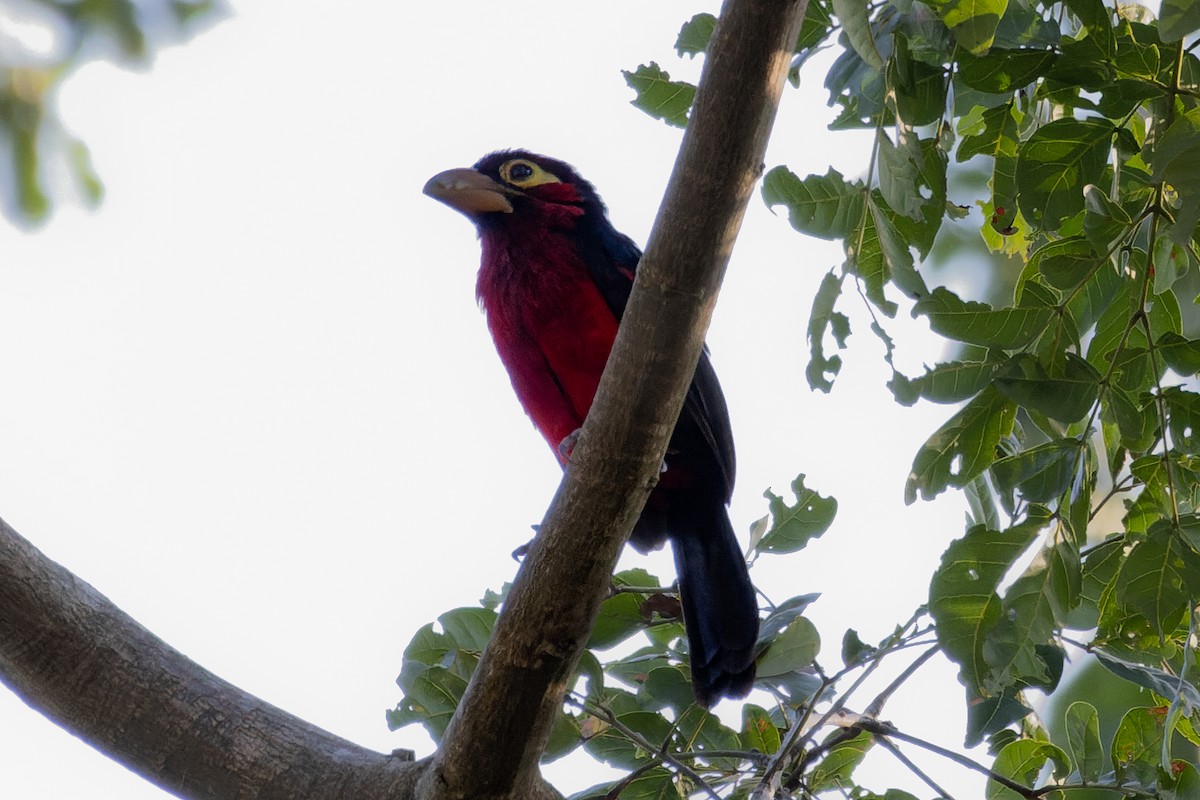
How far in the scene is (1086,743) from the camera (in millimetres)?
2430

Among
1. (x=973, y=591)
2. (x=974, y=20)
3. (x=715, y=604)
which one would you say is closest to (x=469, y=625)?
(x=715, y=604)

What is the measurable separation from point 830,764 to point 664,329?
1.12 m

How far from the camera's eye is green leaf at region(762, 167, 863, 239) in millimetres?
2289

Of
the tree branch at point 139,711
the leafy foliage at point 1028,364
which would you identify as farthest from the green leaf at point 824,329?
the tree branch at point 139,711

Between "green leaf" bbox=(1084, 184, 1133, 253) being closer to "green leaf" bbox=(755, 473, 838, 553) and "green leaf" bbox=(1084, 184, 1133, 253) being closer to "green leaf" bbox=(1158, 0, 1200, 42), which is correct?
"green leaf" bbox=(1158, 0, 1200, 42)

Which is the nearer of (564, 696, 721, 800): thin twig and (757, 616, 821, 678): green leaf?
(564, 696, 721, 800): thin twig

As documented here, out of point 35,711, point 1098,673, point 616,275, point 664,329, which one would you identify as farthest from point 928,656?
point 1098,673

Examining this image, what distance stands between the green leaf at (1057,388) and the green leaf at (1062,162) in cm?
28

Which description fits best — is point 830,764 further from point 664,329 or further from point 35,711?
point 35,711

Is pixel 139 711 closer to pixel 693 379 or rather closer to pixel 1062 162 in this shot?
pixel 693 379

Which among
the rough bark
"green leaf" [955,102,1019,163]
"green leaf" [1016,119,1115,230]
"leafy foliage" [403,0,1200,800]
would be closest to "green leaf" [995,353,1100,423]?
"leafy foliage" [403,0,1200,800]

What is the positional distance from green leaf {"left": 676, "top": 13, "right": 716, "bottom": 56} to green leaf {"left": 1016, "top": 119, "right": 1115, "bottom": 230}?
732 millimetres

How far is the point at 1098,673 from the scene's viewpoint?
5.25 m

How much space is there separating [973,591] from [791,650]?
668mm
